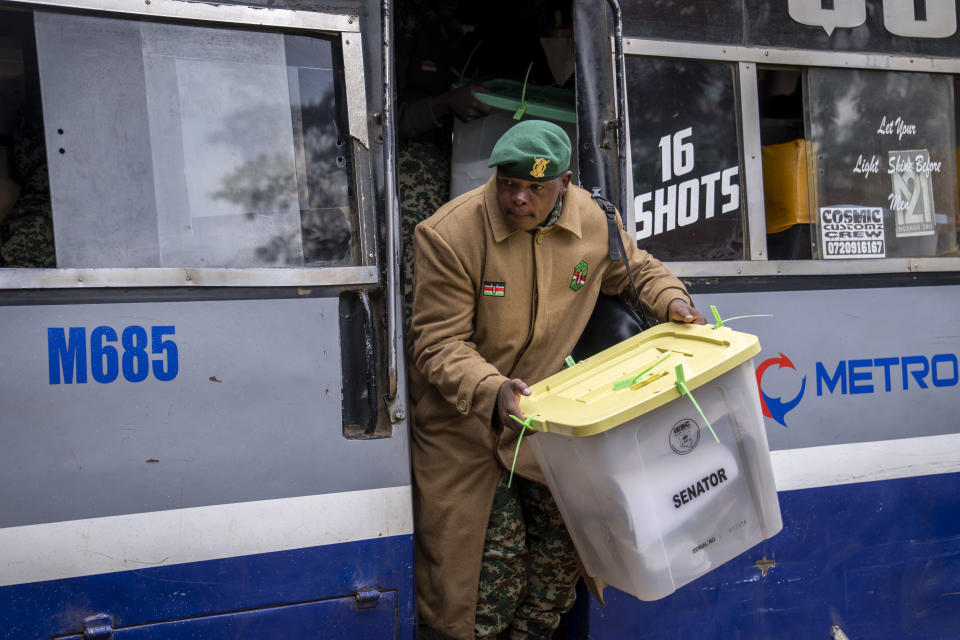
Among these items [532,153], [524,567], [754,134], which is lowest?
[524,567]

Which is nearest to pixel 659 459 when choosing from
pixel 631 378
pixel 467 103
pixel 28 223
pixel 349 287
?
pixel 631 378

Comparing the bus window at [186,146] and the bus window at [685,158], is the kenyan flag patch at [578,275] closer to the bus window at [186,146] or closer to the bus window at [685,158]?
the bus window at [685,158]

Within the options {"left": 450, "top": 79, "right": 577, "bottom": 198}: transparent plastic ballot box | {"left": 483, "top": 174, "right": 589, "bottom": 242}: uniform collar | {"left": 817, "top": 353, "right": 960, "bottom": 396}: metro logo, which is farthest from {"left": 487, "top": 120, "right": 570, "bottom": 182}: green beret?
{"left": 817, "top": 353, "right": 960, "bottom": 396}: metro logo

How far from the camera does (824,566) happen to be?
2910 mm

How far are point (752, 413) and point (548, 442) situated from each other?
0.55m

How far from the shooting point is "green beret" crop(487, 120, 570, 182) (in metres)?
2.23

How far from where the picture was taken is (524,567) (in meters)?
2.56

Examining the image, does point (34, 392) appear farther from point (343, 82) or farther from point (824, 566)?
point (824, 566)

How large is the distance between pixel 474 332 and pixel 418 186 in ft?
3.13

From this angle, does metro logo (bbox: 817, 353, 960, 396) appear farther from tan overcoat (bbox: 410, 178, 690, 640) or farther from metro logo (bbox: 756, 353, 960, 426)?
tan overcoat (bbox: 410, 178, 690, 640)

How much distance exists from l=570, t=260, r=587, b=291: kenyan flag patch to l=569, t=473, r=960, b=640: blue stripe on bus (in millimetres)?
1016

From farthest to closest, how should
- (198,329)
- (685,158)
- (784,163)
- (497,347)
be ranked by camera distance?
(784,163) → (685,158) → (497,347) → (198,329)

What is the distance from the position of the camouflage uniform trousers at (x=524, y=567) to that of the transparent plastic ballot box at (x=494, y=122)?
3.89 feet

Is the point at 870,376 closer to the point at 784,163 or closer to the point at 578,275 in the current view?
the point at 784,163
